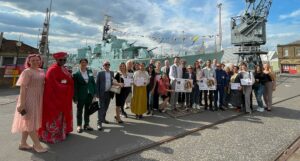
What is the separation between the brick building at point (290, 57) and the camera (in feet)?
181

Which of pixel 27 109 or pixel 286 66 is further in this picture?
pixel 286 66

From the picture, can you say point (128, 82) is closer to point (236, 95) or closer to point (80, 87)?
point (80, 87)

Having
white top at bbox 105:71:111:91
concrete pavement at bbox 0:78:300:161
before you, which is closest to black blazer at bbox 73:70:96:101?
white top at bbox 105:71:111:91

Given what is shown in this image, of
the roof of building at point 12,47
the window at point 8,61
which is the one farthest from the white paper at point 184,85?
the roof of building at point 12,47

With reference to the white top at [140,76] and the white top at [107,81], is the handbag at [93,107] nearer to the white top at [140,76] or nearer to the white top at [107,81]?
the white top at [107,81]

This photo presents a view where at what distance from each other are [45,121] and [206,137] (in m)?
3.71

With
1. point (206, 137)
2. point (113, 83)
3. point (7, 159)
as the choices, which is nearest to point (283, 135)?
point (206, 137)

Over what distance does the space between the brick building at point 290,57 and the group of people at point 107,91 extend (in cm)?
5680

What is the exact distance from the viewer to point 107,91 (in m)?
6.19

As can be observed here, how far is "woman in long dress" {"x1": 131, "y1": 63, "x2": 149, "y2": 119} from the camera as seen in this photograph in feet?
23.0

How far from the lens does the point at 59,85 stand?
4680 millimetres

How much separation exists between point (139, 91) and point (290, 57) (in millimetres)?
61857

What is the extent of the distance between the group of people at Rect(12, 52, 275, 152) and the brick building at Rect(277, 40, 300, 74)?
56.8m

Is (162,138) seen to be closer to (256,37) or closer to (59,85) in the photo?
(59,85)
